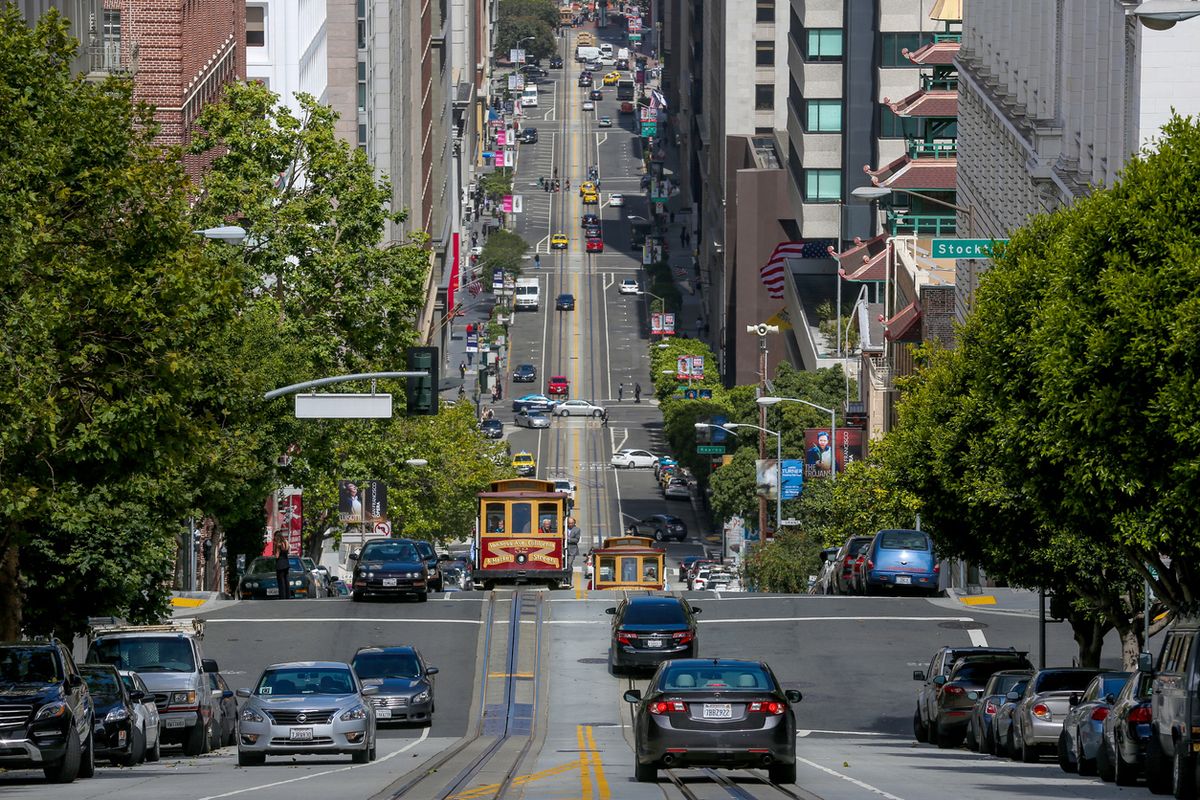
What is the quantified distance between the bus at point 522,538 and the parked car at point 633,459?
3713 inches

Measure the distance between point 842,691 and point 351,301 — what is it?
1070 inches

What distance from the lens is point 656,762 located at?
26469 millimetres

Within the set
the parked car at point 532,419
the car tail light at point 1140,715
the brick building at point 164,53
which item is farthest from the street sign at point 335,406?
the parked car at point 532,419

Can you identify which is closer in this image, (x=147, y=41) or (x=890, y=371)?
(x=147, y=41)

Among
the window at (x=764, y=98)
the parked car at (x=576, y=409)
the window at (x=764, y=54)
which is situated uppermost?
the window at (x=764, y=54)

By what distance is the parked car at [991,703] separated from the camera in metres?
33.8

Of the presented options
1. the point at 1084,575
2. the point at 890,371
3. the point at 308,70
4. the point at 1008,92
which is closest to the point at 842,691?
the point at 1084,575

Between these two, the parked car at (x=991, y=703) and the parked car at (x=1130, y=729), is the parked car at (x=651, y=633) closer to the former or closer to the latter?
the parked car at (x=991, y=703)

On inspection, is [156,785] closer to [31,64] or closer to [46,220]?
[46,220]

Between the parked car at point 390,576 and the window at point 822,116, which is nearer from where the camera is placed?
the parked car at point 390,576

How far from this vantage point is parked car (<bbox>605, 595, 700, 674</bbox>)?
1785 inches

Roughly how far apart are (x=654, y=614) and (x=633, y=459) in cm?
11138

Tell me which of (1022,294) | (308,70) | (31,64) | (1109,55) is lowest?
(1022,294)

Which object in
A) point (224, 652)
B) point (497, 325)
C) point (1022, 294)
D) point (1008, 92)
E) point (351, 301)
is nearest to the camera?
point (1022, 294)
